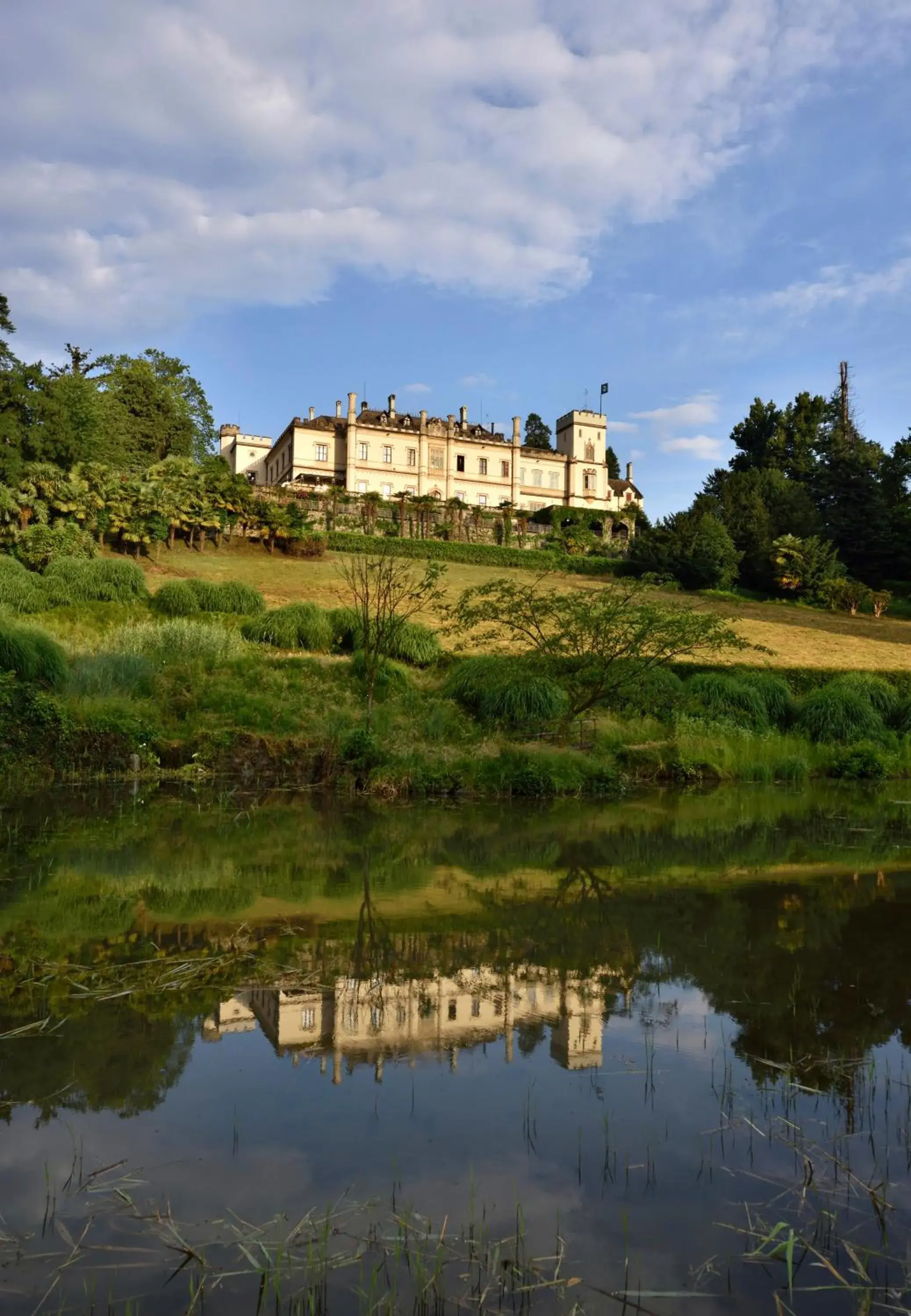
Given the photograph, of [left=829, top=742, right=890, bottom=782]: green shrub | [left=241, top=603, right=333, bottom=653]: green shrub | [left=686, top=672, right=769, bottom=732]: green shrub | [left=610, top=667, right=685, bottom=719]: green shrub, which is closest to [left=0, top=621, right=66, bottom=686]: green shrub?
[left=241, top=603, right=333, bottom=653]: green shrub

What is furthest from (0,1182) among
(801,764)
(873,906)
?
(801,764)

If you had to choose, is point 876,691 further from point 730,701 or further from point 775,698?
point 730,701

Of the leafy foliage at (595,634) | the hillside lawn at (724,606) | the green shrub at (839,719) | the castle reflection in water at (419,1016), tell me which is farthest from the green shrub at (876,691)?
the castle reflection in water at (419,1016)

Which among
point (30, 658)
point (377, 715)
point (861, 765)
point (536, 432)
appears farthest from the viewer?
point (536, 432)

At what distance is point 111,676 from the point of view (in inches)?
650

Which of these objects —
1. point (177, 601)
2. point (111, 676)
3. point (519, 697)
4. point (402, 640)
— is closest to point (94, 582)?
point (177, 601)

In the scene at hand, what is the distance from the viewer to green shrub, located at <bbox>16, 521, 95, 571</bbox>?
1159 inches

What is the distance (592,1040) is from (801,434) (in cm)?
6655

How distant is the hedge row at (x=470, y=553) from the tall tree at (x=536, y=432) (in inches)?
1704

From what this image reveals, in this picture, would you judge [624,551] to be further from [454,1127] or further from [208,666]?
[454,1127]

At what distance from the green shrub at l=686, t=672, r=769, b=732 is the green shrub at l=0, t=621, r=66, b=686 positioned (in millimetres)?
12082

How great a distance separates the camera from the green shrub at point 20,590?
2256 centimetres

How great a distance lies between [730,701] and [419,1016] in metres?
16.0

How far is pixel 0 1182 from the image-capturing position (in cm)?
325
